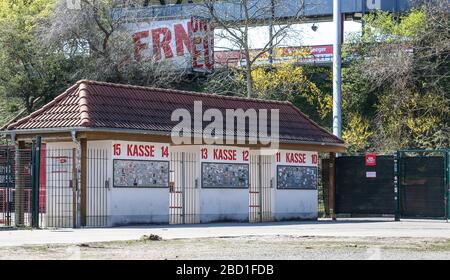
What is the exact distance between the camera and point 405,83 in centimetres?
A: 5522

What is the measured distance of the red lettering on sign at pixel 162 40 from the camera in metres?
56.7

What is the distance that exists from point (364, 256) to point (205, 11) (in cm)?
3836

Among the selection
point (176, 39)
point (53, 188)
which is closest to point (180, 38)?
point (176, 39)

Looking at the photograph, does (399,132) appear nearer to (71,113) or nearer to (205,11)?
(205,11)

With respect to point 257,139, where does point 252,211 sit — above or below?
below

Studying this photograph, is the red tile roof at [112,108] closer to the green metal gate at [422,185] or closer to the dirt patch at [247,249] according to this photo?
the green metal gate at [422,185]

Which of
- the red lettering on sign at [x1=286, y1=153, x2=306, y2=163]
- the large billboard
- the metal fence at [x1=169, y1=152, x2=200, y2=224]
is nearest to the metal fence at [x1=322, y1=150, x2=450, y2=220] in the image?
the red lettering on sign at [x1=286, y1=153, x2=306, y2=163]

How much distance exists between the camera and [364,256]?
57.7 ft

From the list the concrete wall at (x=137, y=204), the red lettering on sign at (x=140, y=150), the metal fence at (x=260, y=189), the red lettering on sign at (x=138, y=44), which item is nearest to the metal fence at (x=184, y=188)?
the concrete wall at (x=137, y=204)

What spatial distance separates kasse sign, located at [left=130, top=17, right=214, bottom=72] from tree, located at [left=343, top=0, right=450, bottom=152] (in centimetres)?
879

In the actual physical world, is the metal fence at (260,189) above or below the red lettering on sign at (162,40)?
below

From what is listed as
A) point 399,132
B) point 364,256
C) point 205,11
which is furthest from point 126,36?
point 364,256

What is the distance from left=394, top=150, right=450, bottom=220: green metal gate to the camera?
117 feet

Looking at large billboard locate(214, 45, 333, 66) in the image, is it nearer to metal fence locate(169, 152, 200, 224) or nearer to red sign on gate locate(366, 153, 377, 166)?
red sign on gate locate(366, 153, 377, 166)
